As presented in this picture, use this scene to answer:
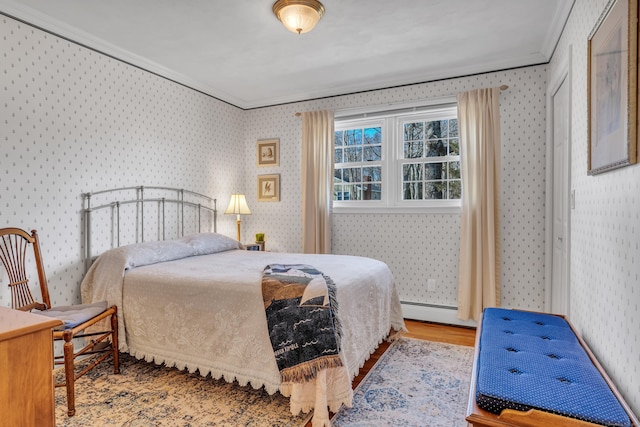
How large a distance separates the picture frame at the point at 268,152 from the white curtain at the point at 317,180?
1.63ft

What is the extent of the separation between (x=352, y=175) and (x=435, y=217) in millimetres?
1118

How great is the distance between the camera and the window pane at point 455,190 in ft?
12.7

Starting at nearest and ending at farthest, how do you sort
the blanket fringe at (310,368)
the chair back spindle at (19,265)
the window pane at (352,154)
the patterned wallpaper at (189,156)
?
1. the blanket fringe at (310,368)
2. the chair back spindle at (19,265)
3. the patterned wallpaper at (189,156)
4. the window pane at (352,154)

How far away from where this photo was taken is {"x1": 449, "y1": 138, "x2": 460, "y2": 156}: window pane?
3895 millimetres

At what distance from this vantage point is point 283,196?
4.80 metres

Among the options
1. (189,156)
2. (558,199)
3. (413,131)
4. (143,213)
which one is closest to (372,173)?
(413,131)

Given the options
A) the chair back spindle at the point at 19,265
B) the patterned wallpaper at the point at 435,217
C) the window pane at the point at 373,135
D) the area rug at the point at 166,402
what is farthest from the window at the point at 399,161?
the chair back spindle at the point at 19,265

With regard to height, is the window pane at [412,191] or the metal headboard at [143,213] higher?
the window pane at [412,191]

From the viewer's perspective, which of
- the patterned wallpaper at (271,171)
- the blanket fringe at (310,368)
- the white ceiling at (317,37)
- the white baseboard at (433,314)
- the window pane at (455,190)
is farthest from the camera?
the window pane at (455,190)

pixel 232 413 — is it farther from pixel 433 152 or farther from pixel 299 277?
pixel 433 152

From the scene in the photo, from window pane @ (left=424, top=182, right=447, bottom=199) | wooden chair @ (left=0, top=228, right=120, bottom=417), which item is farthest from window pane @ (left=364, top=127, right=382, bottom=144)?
wooden chair @ (left=0, top=228, right=120, bottom=417)

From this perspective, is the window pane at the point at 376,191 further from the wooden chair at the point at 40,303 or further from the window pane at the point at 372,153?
the wooden chair at the point at 40,303

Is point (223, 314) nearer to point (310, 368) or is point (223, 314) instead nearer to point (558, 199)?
point (310, 368)

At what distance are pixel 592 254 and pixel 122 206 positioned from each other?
3.58m
